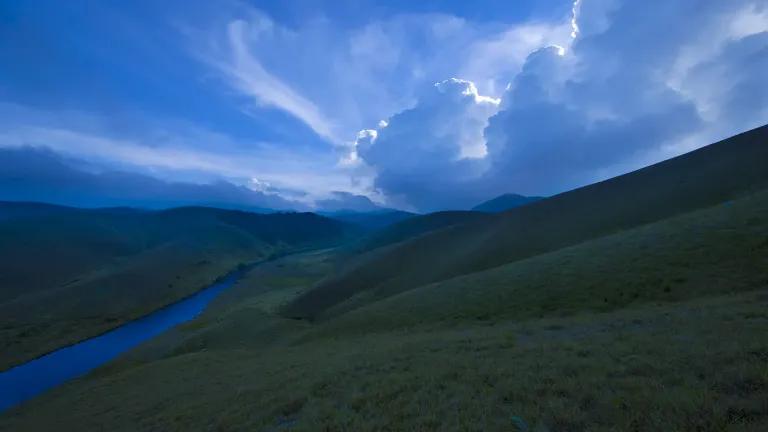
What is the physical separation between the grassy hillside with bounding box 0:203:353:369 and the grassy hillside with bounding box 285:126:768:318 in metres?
44.1

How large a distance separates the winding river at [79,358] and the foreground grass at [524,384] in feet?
84.9

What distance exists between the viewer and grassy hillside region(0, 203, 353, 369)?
2271 inches

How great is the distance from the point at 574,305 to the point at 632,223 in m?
26.6

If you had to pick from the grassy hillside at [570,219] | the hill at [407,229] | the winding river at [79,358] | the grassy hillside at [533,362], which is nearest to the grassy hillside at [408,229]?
the hill at [407,229]

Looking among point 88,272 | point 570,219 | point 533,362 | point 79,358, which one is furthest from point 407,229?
point 533,362

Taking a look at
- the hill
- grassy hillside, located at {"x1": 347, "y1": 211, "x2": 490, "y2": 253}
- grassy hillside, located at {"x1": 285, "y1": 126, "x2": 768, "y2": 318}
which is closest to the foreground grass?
grassy hillside, located at {"x1": 285, "y1": 126, "x2": 768, "y2": 318}

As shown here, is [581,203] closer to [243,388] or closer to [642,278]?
[642,278]

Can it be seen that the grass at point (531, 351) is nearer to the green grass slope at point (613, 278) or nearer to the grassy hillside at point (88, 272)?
the green grass slope at point (613, 278)

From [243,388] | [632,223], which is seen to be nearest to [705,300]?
[243,388]

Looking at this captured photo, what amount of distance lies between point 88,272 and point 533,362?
142099 millimetres

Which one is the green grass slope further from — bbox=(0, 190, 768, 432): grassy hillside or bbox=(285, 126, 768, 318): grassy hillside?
bbox=(285, 126, 768, 318): grassy hillside

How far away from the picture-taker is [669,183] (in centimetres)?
4775

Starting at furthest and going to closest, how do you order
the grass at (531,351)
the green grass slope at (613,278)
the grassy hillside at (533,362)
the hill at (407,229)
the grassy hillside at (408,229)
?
the grassy hillside at (408,229)
the hill at (407,229)
the green grass slope at (613,278)
the grass at (531,351)
the grassy hillside at (533,362)

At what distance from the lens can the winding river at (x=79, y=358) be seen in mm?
36125
